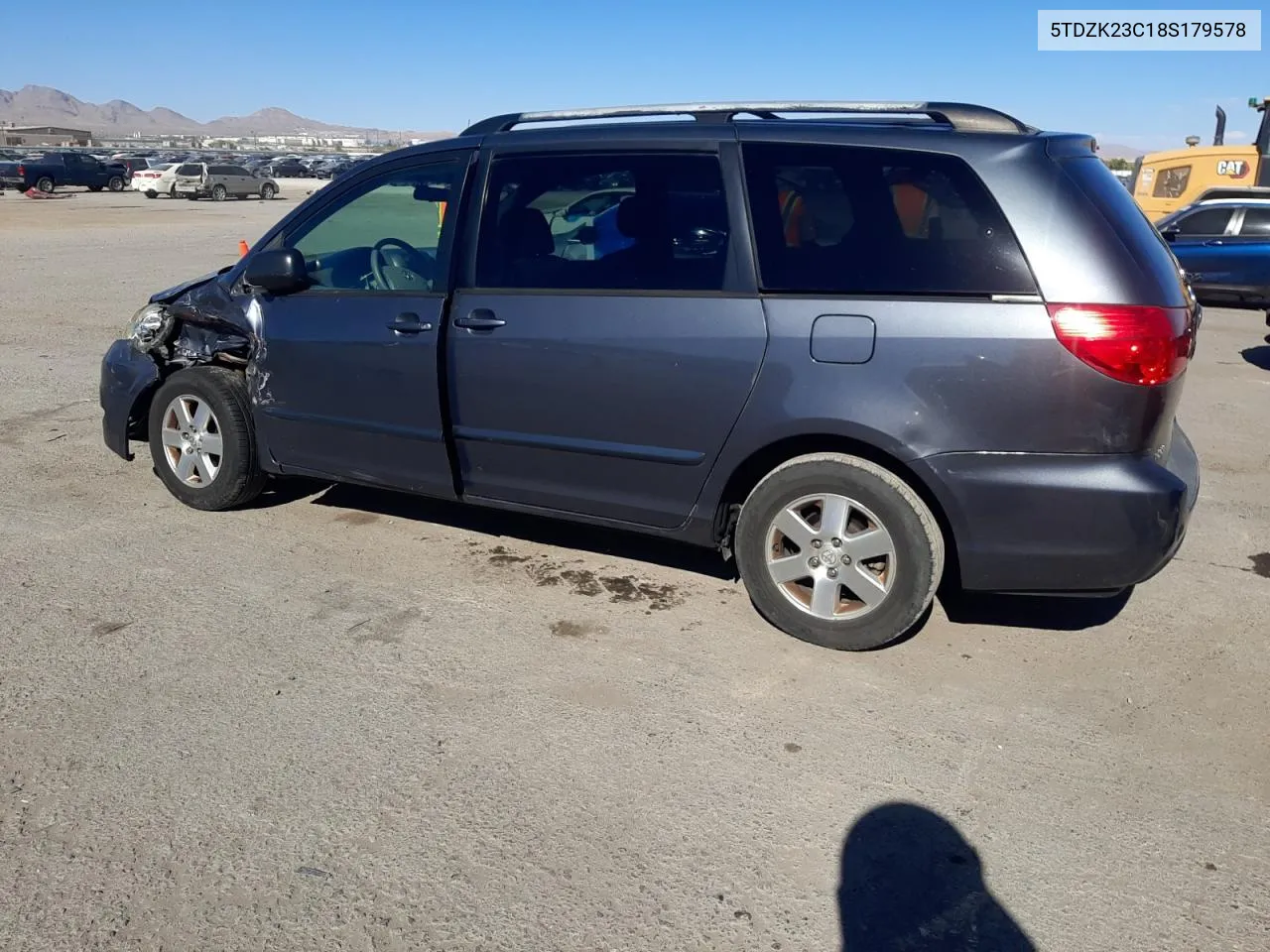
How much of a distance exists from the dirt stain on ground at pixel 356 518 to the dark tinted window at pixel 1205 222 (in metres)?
13.1

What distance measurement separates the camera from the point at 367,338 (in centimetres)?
455

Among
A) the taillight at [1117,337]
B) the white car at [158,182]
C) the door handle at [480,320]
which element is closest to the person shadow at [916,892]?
the taillight at [1117,337]

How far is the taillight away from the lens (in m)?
3.38

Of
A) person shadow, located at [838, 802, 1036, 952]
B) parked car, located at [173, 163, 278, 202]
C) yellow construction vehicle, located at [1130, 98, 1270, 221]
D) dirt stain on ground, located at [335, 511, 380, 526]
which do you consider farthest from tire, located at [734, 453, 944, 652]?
parked car, located at [173, 163, 278, 202]

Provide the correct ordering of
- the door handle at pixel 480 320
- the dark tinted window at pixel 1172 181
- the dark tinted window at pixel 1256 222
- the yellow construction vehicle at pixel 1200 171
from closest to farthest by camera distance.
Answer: the door handle at pixel 480 320 → the dark tinted window at pixel 1256 222 → the yellow construction vehicle at pixel 1200 171 → the dark tinted window at pixel 1172 181

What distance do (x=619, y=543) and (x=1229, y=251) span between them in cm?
1211

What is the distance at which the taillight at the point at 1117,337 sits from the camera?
3381mm

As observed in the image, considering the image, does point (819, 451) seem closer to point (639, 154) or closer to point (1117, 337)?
point (1117, 337)

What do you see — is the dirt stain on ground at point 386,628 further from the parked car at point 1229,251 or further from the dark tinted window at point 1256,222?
the dark tinted window at point 1256,222

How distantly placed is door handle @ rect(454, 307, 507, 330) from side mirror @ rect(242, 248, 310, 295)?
0.91m

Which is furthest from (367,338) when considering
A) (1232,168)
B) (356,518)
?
(1232,168)

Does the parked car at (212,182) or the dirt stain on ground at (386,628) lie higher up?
the parked car at (212,182)

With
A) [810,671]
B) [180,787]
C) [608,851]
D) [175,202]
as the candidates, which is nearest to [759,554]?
[810,671]

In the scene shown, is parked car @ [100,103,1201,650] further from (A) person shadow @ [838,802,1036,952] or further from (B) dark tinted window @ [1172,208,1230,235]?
(B) dark tinted window @ [1172,208,1230,235]
